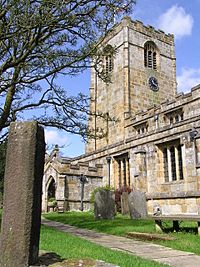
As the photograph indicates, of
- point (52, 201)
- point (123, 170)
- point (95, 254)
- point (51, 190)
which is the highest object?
point (123, 170)

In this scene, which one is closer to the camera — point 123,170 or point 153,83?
point 123,170

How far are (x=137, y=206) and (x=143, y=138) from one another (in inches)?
265

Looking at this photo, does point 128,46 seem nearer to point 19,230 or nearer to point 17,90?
point 17,90

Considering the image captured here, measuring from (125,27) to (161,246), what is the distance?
29.1 m

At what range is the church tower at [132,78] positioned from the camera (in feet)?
101

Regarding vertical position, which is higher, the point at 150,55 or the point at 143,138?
the point at 150,55

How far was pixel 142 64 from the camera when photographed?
33562 mm

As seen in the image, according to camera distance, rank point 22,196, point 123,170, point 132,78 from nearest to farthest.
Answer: point 22,196 → point 123,170 → point 132,78

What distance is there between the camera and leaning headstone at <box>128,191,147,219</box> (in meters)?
13.0

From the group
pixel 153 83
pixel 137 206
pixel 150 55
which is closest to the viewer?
pixel 137 206

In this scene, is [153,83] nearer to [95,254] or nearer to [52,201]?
[52,201]

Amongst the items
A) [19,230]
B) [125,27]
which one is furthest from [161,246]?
[125,27]

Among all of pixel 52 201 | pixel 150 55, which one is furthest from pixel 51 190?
pixel 150 55

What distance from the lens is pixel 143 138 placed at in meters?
19.2
